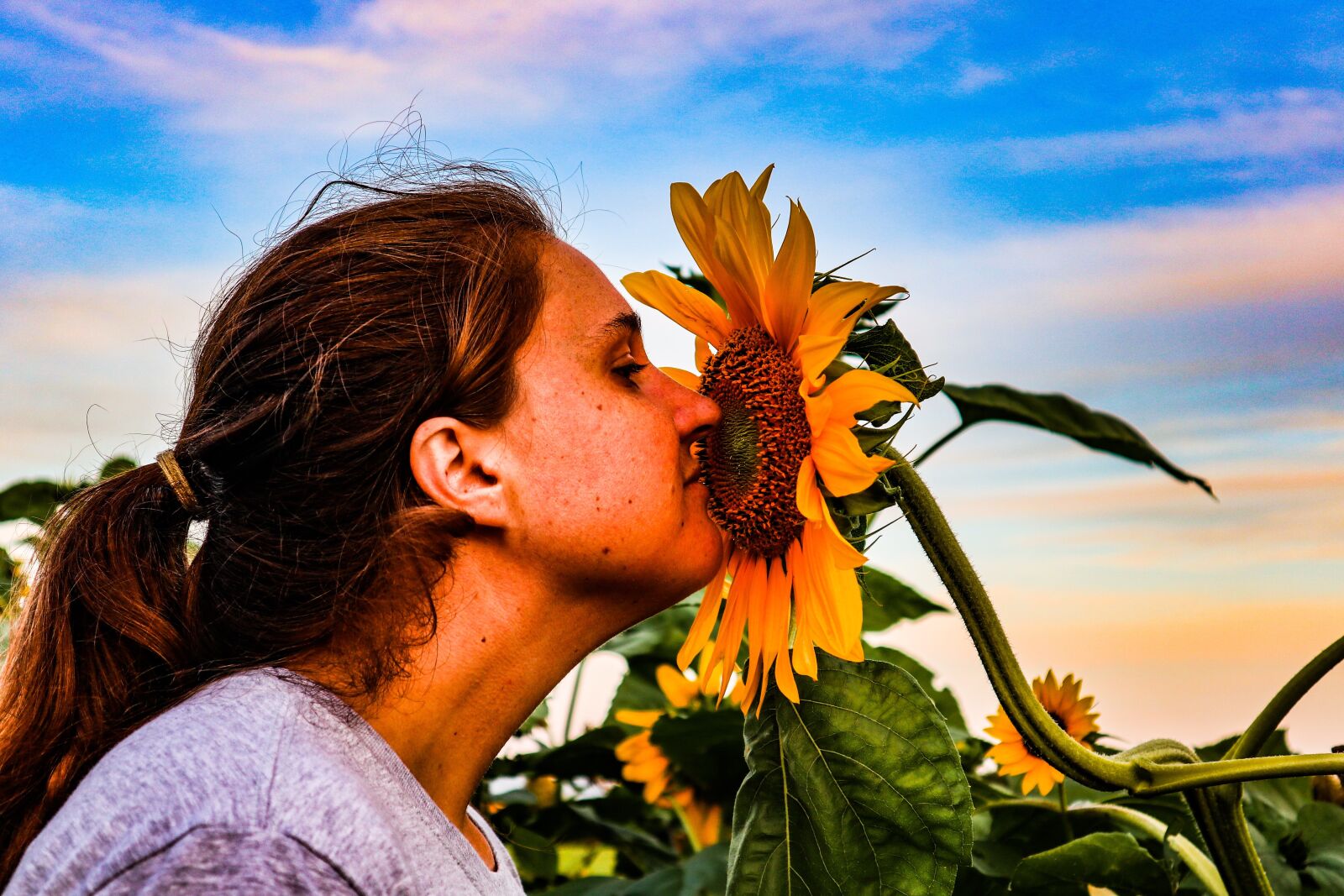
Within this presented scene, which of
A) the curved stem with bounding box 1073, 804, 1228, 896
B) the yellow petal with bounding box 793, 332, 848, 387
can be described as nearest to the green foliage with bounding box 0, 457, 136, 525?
the yellow petal with bounding box 793, 332, 848, 387

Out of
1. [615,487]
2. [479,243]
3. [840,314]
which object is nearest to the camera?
[840,314]

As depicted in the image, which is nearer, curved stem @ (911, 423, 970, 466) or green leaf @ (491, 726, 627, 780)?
curved stem @ (911, 423, 970, 466)

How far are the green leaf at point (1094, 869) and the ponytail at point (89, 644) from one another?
912 millimetres

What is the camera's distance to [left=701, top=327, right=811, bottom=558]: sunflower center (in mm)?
1117

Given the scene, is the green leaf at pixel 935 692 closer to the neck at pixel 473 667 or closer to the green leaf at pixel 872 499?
the neck at pixel 473 667

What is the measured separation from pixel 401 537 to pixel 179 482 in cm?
31

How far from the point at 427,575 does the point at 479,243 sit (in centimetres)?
37

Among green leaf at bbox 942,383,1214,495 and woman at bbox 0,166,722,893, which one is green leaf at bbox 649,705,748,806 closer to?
woman at bbox 0,166,722,893

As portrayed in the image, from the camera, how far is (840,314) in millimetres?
1025

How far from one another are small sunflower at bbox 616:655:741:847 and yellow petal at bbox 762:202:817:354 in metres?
0.84

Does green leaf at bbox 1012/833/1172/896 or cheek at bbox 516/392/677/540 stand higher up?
cheek at bbox 516/392/677/540

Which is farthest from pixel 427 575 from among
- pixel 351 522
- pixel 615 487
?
pixel 615 487

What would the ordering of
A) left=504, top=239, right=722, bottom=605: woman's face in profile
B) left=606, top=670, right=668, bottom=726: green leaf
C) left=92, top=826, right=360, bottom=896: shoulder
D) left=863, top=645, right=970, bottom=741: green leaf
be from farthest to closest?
left=606, top=670, right=668, bottom=726: green leaf < left=863, top=645, right=970, bottom=741: green leaf < left=504, top=239, right=722, bottom=605: woman's face in profile < left=92, top=826, right=360, bottom=896: shoulder

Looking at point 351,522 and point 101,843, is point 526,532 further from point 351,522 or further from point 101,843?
point 101,843
